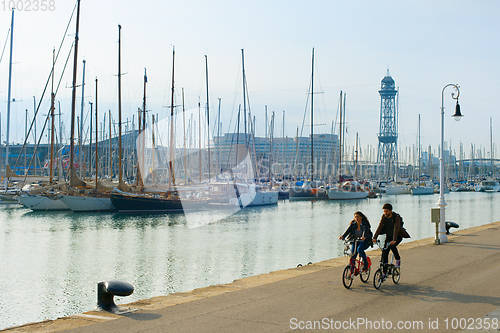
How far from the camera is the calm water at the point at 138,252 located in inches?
661

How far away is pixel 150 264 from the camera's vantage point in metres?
22.2

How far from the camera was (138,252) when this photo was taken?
26.1 metres

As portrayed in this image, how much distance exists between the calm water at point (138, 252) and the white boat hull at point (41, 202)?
452cm

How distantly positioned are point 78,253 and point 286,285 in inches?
690

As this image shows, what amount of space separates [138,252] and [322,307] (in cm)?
1841

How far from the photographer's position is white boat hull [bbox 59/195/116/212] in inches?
1956

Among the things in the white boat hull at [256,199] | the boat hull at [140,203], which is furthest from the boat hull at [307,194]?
the boat hull at [140,203]

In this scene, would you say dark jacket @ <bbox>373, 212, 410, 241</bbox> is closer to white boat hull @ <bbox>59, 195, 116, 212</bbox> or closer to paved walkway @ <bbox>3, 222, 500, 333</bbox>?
paved walkway @ <bbox>3, 222, 500, 333</bbox>

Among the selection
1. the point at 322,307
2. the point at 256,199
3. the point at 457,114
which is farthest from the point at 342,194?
the point at 322,307

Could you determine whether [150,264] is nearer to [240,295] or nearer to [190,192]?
[240,295]

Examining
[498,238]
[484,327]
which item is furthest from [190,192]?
[484,327]

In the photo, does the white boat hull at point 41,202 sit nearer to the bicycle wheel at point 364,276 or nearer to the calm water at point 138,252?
the calm water at point 138,252

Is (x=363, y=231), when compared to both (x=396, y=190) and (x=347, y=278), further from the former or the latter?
(x=396, y=190)

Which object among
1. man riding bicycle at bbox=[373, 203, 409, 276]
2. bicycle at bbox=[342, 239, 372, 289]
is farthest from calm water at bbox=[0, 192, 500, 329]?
man riding bicycle at bbox=[373, 203, 409, 276]
